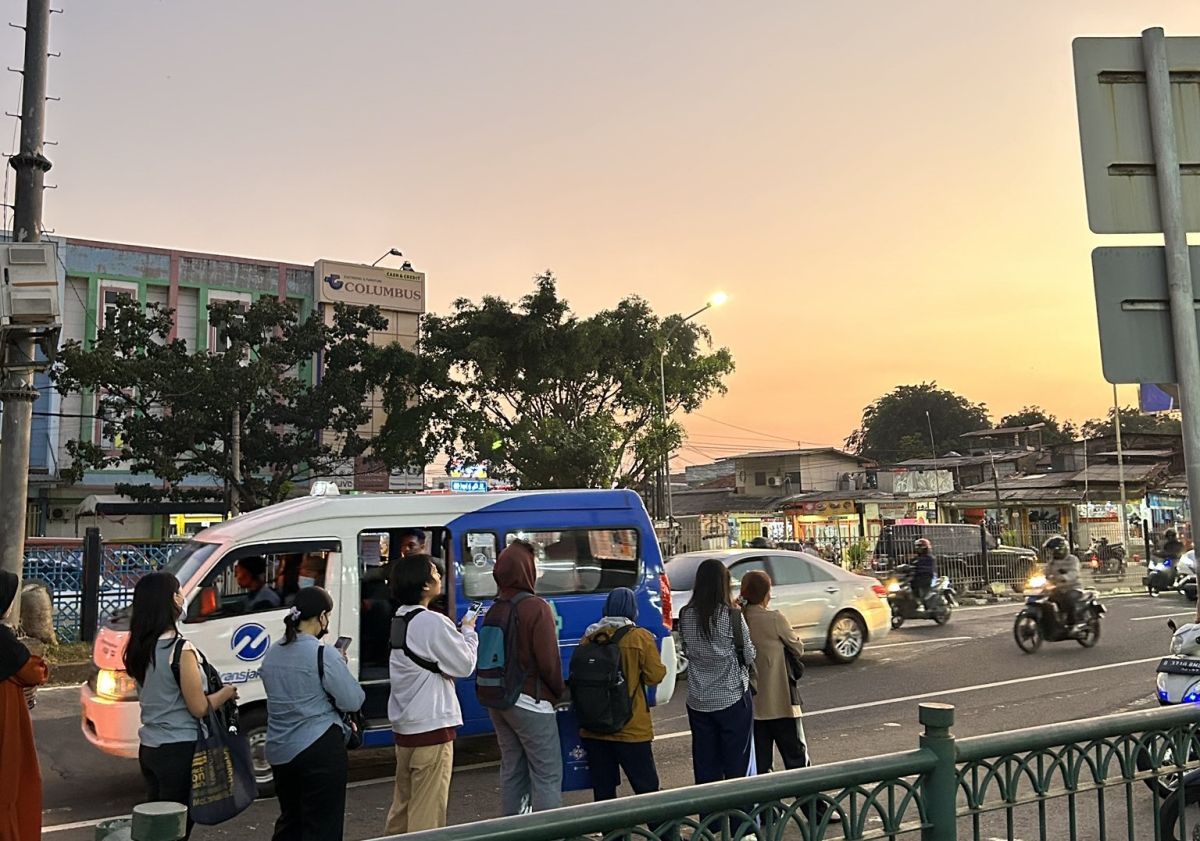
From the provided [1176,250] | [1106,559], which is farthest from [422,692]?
[1106,559]

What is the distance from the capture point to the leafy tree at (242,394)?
2109cm

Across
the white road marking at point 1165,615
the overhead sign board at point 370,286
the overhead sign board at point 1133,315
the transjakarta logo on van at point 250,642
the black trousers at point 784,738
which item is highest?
the overhead sign board at point 370,286

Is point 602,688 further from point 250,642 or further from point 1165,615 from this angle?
point 1165,615

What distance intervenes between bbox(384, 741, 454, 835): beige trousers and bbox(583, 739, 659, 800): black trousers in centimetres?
87

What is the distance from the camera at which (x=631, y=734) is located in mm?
5520

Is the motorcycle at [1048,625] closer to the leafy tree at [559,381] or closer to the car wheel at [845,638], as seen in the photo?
the car wheel at [845,638]

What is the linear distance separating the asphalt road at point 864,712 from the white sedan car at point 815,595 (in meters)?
0.40

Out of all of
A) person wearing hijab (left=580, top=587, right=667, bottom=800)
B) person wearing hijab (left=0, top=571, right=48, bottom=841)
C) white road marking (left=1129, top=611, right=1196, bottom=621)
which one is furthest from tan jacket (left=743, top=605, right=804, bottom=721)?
white road marking (left=1129, top=611, right=1196, bottom=621)

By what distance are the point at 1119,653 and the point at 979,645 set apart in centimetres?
186

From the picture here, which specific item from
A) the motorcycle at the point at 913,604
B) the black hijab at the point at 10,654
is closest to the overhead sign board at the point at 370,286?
the motorcycle at the point at 913,604

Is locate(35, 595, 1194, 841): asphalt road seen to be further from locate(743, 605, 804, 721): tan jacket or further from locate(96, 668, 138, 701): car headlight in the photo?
locate(743, 605, 804, 721): tan jacket

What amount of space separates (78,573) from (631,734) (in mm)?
13430

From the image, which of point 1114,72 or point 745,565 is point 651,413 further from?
point 1114,72

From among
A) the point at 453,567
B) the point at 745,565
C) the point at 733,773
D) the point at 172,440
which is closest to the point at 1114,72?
the point at 733,773
